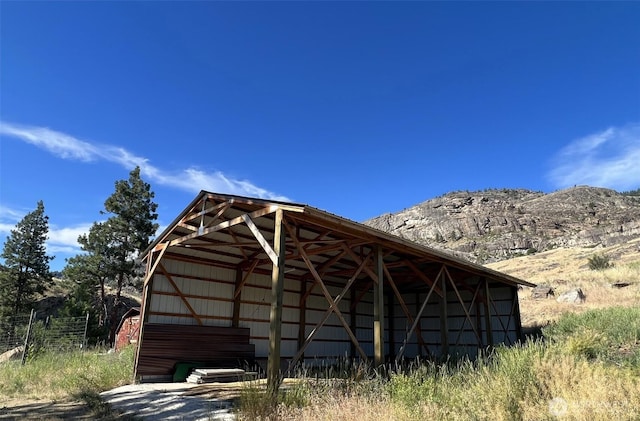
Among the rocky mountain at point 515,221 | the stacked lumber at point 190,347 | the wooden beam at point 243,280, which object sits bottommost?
the stacked lumber at point 190,347

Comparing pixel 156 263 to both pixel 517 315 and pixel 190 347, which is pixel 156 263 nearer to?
pixel 190 347

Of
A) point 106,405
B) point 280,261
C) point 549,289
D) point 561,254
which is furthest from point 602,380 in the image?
point 561,254

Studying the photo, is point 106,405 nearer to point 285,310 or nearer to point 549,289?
point 285,310

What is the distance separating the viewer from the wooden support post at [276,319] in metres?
6.67

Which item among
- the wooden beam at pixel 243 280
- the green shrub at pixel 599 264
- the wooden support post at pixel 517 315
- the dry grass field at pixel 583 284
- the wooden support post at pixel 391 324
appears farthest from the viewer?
the green shrub at pixel 599 264

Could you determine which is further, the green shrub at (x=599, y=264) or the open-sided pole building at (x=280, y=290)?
the green shrub at (x=599, y=264)

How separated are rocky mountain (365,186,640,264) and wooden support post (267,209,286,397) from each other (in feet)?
180

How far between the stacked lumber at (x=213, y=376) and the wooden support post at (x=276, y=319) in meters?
3.39

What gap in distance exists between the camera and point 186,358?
11.0 meters

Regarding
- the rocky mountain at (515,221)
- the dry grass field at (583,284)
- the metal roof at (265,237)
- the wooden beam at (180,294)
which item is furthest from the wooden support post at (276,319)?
the rocky mountain at (515,221)

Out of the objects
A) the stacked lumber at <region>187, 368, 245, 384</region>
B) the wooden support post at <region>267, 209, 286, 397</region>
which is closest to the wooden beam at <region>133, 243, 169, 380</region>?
the stacked lumber at <region>187, 368, 245, 384</region>

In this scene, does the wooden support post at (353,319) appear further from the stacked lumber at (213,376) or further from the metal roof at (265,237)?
the stacked lumber at (213,376)

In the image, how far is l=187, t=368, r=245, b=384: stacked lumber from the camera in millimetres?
9817

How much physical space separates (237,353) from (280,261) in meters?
6.03
